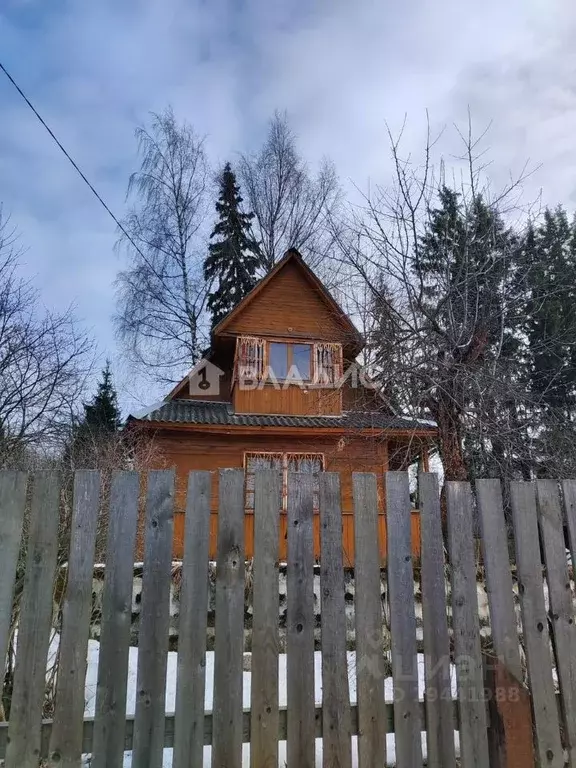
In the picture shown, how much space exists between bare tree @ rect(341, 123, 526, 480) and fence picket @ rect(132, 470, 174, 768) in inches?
208

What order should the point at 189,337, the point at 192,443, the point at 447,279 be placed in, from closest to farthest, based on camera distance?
the point at 447,279, the point at 192,443, the point at 189,337

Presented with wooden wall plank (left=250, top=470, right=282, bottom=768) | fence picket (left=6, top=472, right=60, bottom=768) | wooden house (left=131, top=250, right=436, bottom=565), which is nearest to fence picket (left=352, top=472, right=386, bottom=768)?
wooden wall plank (left=250, top=470, right=282, bottom=768)

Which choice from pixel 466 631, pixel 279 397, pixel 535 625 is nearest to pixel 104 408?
pixel 279 397

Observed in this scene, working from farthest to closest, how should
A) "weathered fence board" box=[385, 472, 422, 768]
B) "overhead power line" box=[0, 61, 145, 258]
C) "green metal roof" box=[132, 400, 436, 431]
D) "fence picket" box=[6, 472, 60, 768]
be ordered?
"green metal roof" box=[132, 400, 436, 431], "overhead power line" box=[0, 61, 145, 258], "weathered fence board" box=[385, 472, 422, 768], "fence picket" box=[6, 472, 60, 768]

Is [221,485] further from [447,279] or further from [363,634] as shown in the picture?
[447,279]

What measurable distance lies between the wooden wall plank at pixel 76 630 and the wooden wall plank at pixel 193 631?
0.39 m

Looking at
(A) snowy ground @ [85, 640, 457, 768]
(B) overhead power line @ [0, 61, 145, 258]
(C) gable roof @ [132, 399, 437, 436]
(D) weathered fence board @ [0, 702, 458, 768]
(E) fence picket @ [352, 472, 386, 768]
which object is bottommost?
(A) snowy ground @ [85, 640, 457, 768]

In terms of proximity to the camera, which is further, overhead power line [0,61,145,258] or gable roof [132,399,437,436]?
gable roof [132,399,437,436]

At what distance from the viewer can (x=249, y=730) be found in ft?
6.51

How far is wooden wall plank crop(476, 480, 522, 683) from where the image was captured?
2.18 meters

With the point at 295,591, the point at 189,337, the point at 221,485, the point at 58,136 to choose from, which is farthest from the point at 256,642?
the point at 189,337

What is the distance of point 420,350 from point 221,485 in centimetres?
606

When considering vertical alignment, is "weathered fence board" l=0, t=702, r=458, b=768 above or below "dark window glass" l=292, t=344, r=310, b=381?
below

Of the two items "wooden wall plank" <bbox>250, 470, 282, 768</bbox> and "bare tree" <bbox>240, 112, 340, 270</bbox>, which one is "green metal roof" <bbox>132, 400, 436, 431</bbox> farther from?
"bare tree" <bbox>240, 112, 340, 270</bbox>
